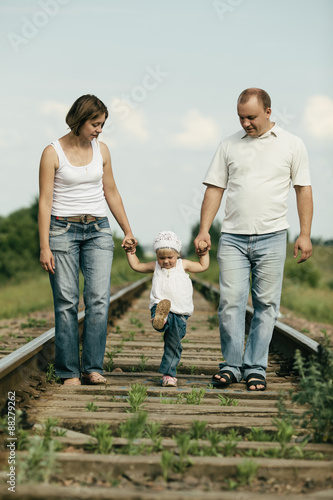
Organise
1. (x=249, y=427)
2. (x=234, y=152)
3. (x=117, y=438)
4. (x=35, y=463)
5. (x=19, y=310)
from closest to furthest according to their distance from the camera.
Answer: (x=35, y=463), (x=117, y=438), (x=249, y=427), (x=234, y=152), (x=19, y=310)

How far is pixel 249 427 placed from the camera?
11.0 ft

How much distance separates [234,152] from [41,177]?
1342mm

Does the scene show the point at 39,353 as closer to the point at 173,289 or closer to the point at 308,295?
the point at 173,289

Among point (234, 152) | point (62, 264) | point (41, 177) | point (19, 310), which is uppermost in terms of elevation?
point (234, 152)

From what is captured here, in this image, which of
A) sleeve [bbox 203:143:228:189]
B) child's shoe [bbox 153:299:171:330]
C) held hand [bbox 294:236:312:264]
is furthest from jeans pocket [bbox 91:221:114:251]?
held hand [bbox 294:236:312:264]

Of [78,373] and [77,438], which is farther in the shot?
[78,373]

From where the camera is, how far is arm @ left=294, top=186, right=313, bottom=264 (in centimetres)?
442

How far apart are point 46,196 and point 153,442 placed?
6.32 feet

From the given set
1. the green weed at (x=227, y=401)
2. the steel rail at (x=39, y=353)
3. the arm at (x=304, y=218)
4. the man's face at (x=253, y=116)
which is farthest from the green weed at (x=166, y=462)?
the man's face at (x=253, y=116)

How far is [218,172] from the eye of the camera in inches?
180

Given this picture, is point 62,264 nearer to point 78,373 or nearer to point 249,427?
point 78,373

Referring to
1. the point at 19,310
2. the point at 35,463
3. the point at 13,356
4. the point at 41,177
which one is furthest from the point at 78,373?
the point at 19,310

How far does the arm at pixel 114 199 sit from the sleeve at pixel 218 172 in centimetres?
66

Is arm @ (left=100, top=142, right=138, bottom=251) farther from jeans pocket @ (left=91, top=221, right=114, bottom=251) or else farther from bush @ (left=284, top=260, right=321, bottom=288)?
bush @ (left=284, top=260, right=321, bottom=288)
